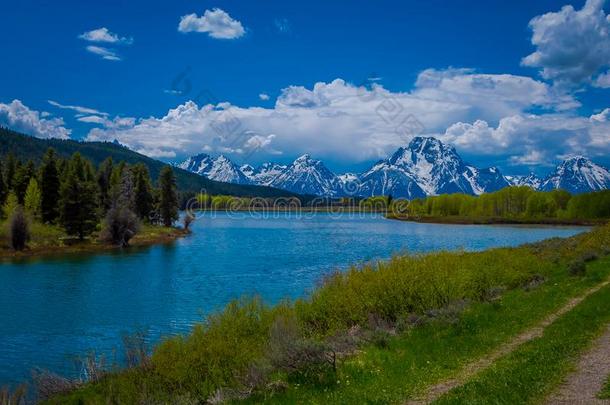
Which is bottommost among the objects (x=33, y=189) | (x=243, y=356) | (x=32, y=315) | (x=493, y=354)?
(x=32, y=315)

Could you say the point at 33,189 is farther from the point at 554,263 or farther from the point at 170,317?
the point at 554,263

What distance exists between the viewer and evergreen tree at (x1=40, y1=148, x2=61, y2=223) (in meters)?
95.1

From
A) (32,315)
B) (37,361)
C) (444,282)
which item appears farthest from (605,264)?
(32,315)

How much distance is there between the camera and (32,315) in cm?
3675

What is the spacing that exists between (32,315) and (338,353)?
1106 inches

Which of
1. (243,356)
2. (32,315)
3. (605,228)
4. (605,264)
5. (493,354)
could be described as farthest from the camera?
(605,228)

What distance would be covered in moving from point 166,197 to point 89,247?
139 feet

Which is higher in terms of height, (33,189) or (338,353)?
(33,189)

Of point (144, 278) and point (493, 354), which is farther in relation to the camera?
point (144, 278)

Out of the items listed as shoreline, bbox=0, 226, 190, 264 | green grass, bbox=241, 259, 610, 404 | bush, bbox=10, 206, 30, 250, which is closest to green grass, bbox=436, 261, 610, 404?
green grass, bbox=241, 259, 610, 404

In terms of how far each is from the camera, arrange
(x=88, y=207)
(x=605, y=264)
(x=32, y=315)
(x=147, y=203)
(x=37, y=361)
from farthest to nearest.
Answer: (x=147, y=203) < (x=88, y=207) < (x=32, y=315) < (x=605, y=264) < (x=37, y=361)

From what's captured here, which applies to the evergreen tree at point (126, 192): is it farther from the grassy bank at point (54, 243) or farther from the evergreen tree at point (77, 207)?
the evergreen tree at point (77, 207)

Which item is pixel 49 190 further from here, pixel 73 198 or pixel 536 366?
pixel 536 366

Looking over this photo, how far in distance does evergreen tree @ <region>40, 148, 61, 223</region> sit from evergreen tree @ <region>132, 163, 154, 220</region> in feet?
74.0
